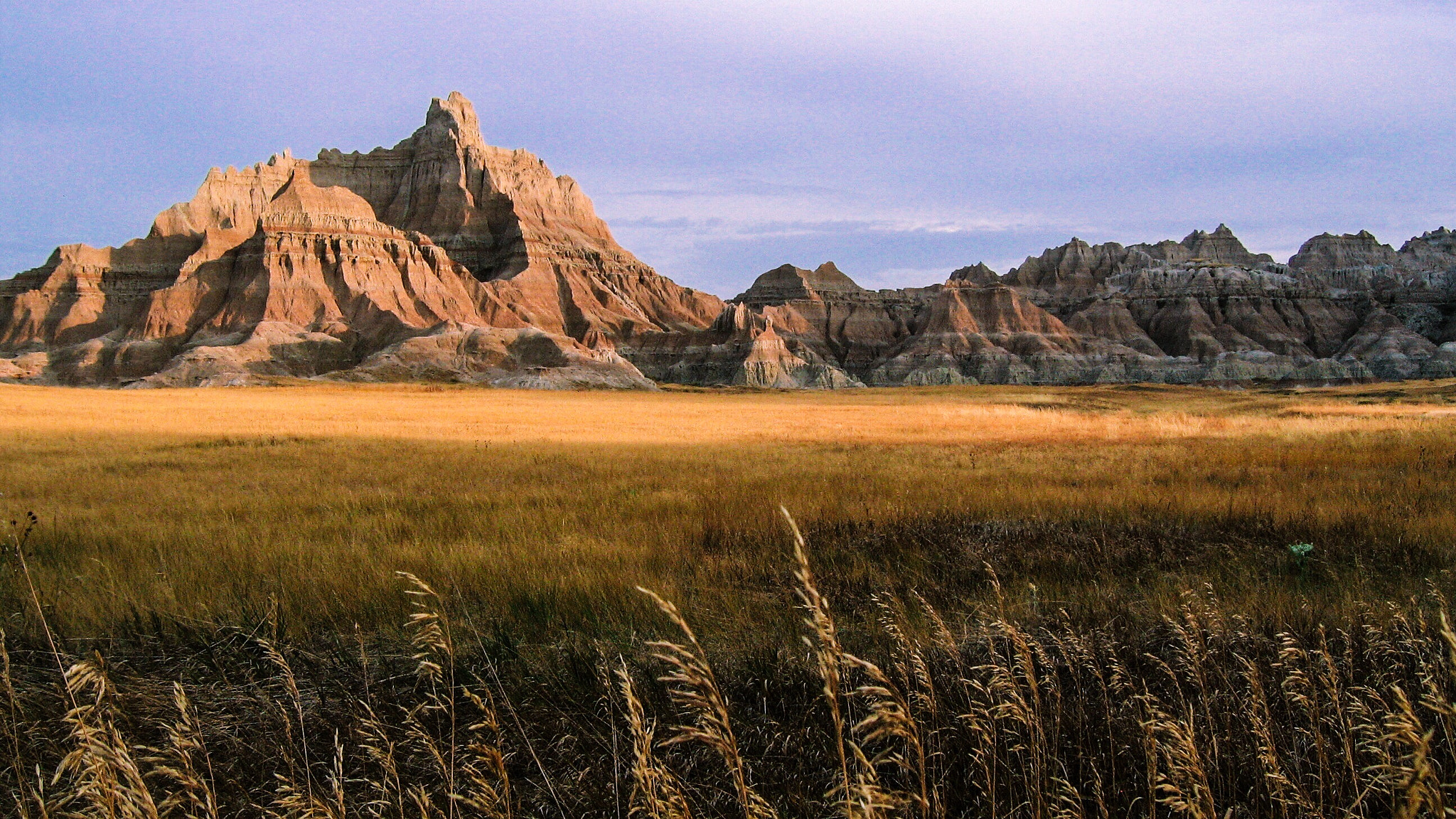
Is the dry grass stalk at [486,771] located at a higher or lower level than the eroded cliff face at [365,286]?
lower

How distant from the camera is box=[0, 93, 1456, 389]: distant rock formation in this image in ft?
357

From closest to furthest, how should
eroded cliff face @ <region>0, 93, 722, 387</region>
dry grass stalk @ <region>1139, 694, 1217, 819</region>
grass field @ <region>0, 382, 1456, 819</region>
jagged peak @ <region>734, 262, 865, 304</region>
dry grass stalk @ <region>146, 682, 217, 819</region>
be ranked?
dry grass stalk @ <region>1139, 694, 1217, 819</region> → dry grass stalk @ <region>146, 682, 217, 819</region> → grass field @ <region>0, 382, 1456, 819</region> → eroded cliff face @ <region>0, 93, 722, 387</region> → jagged peak @ <region>734, 262, 865, 304</region>

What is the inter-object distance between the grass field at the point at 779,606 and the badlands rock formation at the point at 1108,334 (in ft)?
401

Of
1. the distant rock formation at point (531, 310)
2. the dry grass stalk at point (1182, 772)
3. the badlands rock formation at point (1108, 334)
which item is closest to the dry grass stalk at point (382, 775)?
the dry grass stalk at point (1182, 772)

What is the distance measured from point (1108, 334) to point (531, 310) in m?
117

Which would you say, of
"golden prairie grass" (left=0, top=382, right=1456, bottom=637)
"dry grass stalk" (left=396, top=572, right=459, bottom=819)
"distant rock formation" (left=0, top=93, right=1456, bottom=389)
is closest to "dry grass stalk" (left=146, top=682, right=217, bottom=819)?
"dry grass stalk" (left=396, top=572, right=459, bottom=819)

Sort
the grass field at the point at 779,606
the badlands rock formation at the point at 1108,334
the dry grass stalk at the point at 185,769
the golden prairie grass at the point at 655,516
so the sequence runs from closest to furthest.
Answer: the dry grass stalk at the point at 185,769
the grass field at the point at 779,606
the golden prairie grass at the point at 655,516
the badlands rock formation at the point at 1108,334

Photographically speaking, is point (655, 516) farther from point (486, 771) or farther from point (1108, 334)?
point (1108, 334)

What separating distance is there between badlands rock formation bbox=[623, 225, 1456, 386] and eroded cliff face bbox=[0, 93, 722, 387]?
72.7 feet

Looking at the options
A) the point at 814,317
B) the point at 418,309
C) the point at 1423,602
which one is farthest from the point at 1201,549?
the point at 814,317

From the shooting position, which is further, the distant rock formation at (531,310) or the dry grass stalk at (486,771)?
the distant rock formation at (531,310)

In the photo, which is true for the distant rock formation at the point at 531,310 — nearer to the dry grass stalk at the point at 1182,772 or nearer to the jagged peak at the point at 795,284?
the jagged peak at the point at 795,284

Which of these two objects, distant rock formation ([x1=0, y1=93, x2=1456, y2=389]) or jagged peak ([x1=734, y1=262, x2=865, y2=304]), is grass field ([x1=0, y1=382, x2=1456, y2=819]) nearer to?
distant rock formation ([x1=0, y1=93, x2=1456, y2=389])

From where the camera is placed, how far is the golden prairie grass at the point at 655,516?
4.97m
